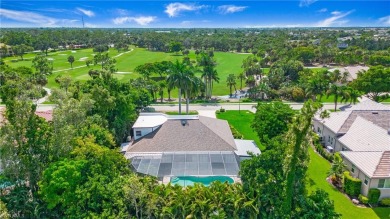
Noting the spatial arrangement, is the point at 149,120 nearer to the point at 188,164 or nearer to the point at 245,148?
the point at 188,164

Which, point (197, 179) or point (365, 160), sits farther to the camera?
point (365, 160)

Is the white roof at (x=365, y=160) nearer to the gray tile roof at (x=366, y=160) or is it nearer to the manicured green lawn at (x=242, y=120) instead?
the gray tile roof at (x=366, y=160)

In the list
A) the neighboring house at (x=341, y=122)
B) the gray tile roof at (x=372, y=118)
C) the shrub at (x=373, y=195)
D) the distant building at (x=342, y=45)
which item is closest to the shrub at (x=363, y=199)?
the shrub at (x=373, y=195)

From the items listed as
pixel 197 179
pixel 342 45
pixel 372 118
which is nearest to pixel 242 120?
pixel 372 118

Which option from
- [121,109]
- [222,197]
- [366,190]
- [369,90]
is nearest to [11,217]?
[222,197]

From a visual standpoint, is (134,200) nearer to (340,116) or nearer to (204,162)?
(204,162)

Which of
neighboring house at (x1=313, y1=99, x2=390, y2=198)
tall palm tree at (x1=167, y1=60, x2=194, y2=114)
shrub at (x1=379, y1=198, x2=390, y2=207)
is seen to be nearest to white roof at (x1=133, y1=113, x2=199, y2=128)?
tall palm tree at (x1=167, y1=60, x2=194, y2=114)
